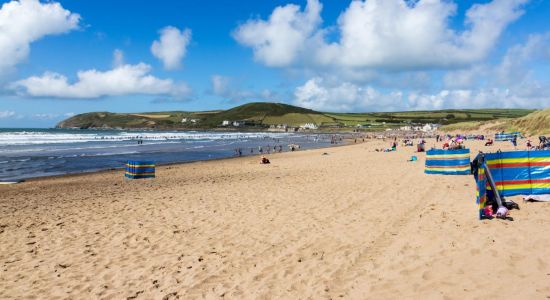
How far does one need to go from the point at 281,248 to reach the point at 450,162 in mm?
12355

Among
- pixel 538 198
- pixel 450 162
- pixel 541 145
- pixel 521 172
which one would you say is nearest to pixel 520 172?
pixel 521 172

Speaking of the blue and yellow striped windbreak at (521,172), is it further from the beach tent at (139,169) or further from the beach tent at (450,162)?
the beach tent at (139,169)

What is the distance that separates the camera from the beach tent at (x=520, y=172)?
35.8 feet

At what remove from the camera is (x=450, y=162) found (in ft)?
58.4

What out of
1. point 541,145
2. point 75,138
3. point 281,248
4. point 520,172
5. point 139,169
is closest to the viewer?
point 281,248

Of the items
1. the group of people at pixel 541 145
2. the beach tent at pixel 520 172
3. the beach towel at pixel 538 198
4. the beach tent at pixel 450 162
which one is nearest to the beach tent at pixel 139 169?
the beach tent at pixel 450 162

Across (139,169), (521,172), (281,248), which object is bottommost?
(281,248)

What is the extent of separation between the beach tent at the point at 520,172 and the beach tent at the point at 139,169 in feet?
64.4

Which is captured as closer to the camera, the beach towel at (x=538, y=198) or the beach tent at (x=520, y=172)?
the beach towel at (x=538, y=198)

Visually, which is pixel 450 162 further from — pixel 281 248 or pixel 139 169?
pixel 139 169

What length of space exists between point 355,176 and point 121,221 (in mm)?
12325

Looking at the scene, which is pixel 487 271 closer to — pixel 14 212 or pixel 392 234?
pixel 392 234

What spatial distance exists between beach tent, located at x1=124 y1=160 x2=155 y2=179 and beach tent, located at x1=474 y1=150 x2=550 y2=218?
19635 mm

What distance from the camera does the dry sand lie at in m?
6.33
